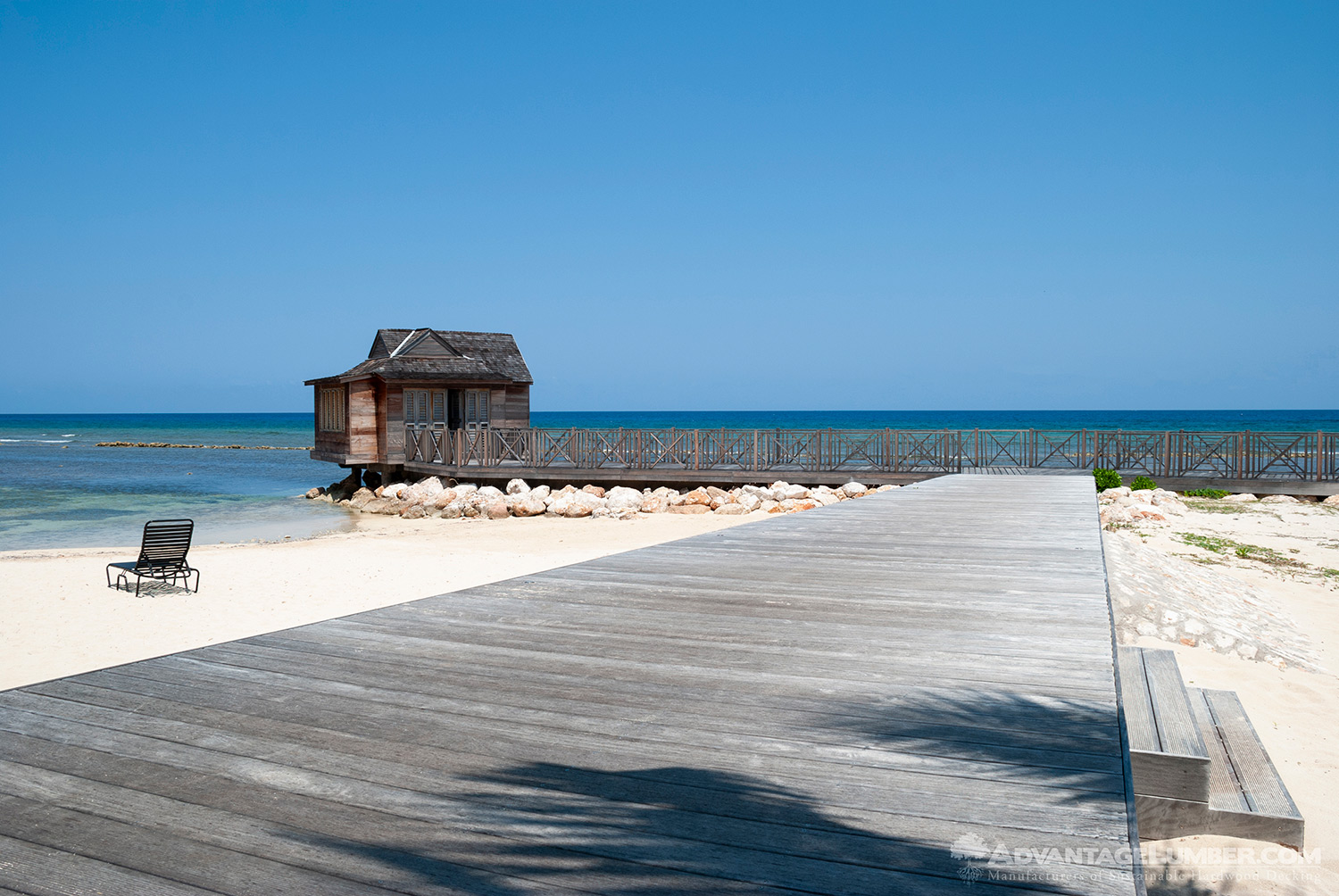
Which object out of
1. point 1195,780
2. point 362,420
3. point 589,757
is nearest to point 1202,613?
point 1195,780

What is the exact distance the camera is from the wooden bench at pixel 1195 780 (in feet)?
12.7

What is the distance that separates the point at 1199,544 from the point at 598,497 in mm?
12950

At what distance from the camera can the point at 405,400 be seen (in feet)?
84.5

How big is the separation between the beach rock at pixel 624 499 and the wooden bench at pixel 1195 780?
16612 mm

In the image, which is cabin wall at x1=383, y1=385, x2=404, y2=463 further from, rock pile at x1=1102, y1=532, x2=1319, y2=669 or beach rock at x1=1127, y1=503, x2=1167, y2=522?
rock pile at x1=1102, y1=532, x2=1319, y2=669

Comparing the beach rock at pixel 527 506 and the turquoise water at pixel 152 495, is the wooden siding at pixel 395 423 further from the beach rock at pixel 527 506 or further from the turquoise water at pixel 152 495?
the beach rock at pixel 527 506

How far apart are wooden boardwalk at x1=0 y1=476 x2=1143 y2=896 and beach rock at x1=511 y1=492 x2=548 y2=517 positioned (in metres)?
16.9

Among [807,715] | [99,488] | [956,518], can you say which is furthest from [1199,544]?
[99,488]

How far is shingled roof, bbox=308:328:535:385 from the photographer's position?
25.3m

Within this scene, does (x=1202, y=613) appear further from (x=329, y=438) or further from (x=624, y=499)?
(x=329, y=438)

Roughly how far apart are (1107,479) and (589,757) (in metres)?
19.1

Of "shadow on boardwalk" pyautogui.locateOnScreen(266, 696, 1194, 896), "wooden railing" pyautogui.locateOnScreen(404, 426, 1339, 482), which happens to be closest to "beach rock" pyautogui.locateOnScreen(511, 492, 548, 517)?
"wooden railing" pyautogui.locateOnScreen(404, 426, 1339, 482)

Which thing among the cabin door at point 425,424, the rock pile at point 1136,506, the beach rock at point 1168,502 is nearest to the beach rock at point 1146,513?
the rock pile at point 1136,506

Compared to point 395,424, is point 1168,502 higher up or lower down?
lower down
